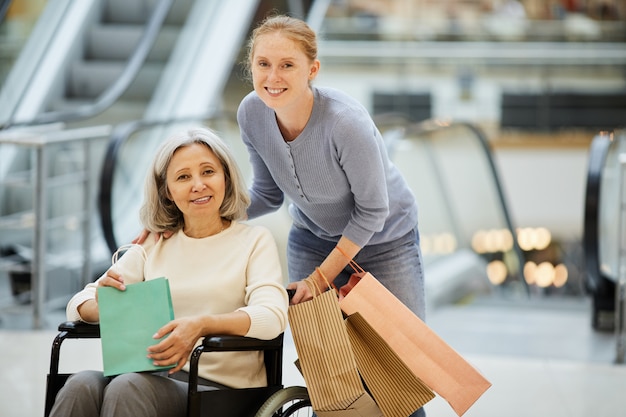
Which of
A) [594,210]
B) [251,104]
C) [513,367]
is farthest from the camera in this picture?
[594,210]

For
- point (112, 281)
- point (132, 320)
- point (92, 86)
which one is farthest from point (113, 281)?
point (92, 86)

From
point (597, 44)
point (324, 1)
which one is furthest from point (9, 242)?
point (597, 44)

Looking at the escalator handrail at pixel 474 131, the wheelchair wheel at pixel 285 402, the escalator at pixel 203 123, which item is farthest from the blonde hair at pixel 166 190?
the escalator handrail at pixel 474 131

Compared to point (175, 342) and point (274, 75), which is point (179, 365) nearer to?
point (175, 342)

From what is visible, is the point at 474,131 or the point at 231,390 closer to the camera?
the point at 231,390

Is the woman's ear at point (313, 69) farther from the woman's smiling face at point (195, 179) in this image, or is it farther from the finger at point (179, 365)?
the finger at point (179, 365)

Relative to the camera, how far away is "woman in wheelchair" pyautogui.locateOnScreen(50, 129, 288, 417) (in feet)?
7.34

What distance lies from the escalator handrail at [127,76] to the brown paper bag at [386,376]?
4392 millimetres

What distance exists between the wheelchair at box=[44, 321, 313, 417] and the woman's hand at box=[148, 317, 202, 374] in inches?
1.8

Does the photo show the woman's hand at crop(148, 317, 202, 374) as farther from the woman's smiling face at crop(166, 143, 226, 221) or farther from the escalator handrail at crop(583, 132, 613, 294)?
the escalator handrail at crop(583, 132, 613, 294)

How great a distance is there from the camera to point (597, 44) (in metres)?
14.4

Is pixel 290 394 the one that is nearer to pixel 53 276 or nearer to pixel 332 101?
pixel 332 101

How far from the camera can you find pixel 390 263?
2.73m

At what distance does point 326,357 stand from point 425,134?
5.11 m
